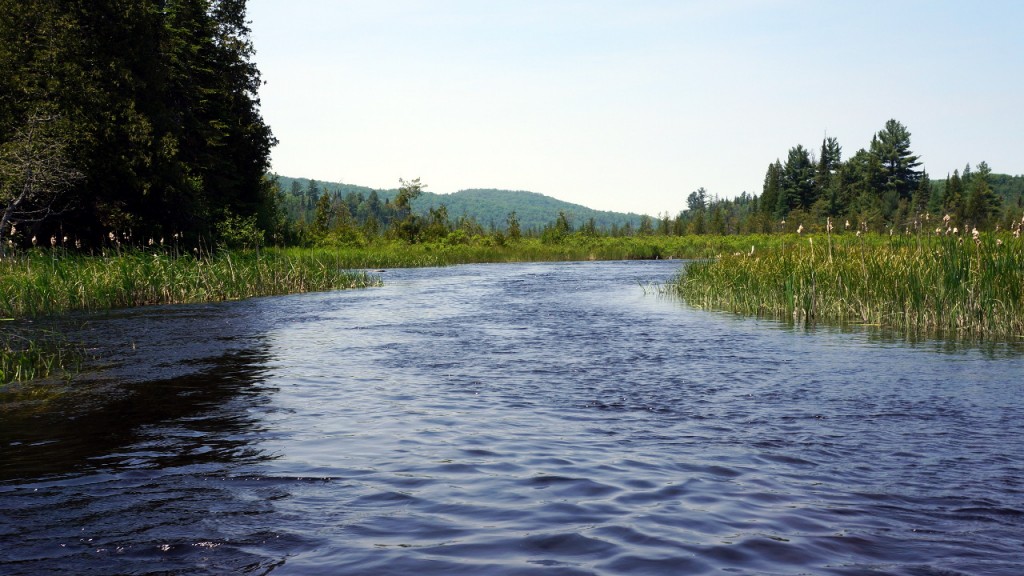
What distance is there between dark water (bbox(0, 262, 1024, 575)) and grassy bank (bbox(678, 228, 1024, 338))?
198cm

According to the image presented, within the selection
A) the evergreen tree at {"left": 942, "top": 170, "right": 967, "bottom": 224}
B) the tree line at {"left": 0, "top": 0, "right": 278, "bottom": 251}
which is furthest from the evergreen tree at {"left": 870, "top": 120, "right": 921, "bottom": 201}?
the tree line at {"left": 0, "top": 0, "right": 278, "bottom": 251}

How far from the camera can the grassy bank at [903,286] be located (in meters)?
14.8

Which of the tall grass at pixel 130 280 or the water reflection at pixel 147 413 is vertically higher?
the tall grass at pixel 130 280

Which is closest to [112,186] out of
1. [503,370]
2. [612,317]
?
[612,317]

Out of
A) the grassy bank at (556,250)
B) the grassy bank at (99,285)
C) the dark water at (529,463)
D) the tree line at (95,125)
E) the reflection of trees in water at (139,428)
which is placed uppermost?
the tree line at (95,125)

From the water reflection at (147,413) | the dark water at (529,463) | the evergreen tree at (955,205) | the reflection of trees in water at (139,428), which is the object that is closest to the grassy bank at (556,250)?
the evergreen tree at (955,205)

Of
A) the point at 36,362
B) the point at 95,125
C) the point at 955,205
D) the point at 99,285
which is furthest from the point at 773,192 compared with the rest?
the point at 36,362

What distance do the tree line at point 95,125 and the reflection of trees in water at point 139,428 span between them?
51.0 ft

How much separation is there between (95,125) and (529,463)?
29.0 meters

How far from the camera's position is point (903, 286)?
16562mm

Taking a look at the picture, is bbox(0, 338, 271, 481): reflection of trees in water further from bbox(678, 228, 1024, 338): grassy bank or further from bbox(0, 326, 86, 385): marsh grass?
bbox(678, 228, 1024, 338): grassy bank

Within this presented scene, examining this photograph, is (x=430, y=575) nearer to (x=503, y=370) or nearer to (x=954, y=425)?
(x=954, y=425)

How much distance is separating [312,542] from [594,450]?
125 inches

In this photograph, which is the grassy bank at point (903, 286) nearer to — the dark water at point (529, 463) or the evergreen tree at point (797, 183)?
the dark water at point (529, 463)
